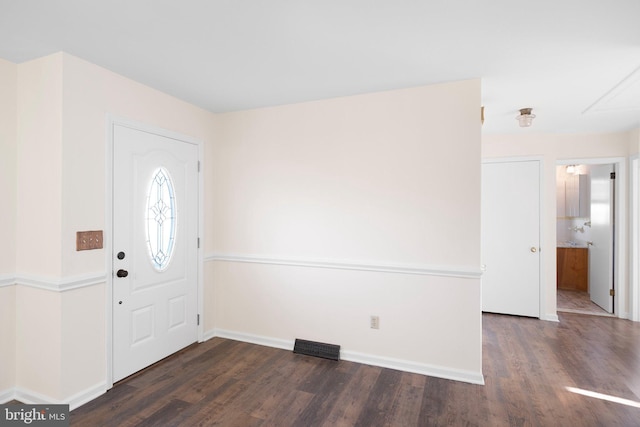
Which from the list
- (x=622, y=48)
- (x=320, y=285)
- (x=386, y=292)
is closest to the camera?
(x=622, y=48)

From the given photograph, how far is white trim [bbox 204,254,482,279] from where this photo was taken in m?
2.81

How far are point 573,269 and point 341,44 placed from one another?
610 centimetres

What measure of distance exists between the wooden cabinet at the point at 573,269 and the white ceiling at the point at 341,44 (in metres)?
3.67

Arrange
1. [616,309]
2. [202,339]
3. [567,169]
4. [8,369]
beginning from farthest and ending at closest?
[567,169], [616,309], [202,339], [8,369]

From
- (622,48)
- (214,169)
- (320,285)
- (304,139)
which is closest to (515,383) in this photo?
(320,285)

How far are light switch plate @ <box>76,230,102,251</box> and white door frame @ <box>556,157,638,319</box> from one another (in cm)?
519

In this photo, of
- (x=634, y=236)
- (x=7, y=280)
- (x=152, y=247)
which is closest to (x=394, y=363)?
(x=152, y=247)

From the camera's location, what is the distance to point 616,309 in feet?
14.8

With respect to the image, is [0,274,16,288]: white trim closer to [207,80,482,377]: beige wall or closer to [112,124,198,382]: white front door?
[112,124,198,382]: white front door

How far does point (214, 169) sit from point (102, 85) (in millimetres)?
1357

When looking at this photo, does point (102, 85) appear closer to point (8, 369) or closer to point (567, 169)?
point (8, 369)

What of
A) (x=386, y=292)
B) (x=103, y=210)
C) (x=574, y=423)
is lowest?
(x=574, y=423)

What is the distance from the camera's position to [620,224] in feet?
14.5

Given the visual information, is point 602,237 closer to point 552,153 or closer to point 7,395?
point 552,153
